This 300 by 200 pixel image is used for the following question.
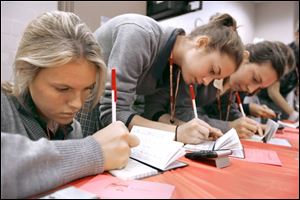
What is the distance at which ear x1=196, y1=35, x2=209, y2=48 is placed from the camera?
104 cm

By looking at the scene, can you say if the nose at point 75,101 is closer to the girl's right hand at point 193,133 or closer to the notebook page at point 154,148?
the notebook page at point 154,148

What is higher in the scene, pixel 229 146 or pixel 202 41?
pixel 202 41

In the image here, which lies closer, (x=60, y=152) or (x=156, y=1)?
(x=60, y=152)

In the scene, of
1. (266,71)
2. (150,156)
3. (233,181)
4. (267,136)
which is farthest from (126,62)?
(266,71)

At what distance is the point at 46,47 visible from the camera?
24.4 inches

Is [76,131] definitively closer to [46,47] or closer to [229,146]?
[46,47]

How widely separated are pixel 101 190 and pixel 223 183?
213 millimetres

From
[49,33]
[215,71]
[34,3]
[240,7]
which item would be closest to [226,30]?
[215,71]

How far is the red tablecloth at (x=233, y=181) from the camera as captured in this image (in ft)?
1.51

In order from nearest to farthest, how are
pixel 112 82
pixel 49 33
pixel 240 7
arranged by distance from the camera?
1. pixel 49 33
2. pixel 112 82
3. pixel 240 7

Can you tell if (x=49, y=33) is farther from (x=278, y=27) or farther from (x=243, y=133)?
(x=278, y=27)

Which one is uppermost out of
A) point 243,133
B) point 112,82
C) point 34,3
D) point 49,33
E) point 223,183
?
point 34,3

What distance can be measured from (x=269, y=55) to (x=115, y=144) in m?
1.10

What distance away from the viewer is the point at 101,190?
462 mm
